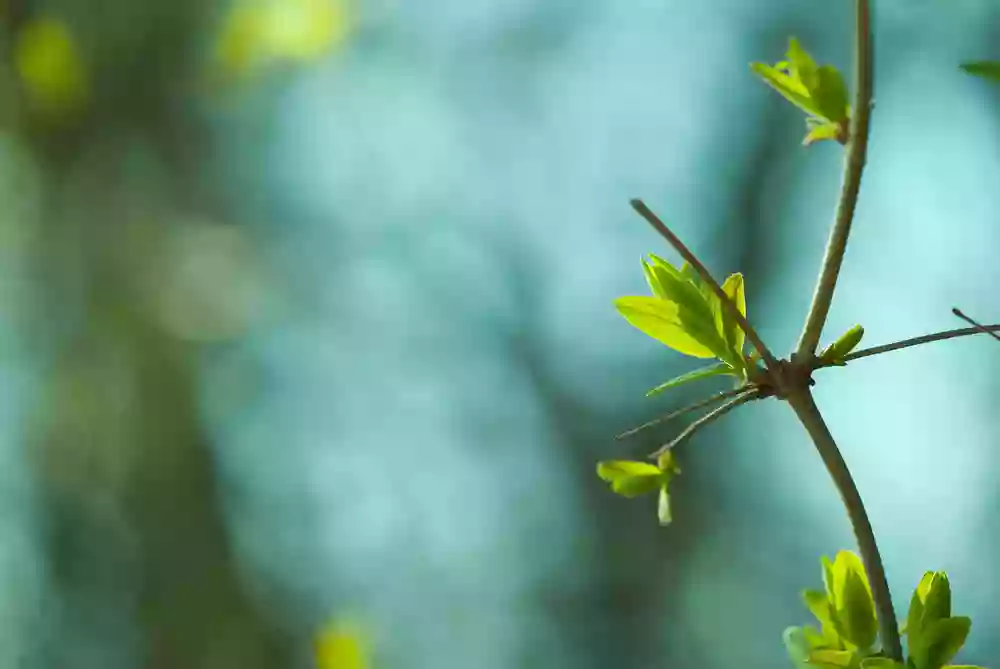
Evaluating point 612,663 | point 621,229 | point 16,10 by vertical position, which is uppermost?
point 16,10

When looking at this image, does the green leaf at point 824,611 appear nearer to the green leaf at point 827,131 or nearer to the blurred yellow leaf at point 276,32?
the green leaf at point 827,131

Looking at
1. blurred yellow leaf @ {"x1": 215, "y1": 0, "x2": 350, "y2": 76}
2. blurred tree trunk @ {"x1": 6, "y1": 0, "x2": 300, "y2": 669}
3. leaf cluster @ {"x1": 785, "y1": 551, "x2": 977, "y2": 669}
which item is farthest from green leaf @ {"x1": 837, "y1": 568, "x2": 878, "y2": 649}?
blurred yellow leaf @ {"x1": 215, "y1": 0, "x2": 350, "y2": 76}

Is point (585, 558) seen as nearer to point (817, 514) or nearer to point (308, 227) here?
point (817, 514)

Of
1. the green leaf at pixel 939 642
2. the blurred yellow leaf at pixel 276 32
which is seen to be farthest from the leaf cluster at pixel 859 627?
the blurred yellow leaf at pixel 276 32

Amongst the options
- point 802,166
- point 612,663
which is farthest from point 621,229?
point 612,663

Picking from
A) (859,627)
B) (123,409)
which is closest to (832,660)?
(859,627)

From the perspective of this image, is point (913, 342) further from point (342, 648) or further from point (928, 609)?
point (342, 648)

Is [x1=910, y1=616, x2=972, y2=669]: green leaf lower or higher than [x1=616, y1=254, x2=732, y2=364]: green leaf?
lower

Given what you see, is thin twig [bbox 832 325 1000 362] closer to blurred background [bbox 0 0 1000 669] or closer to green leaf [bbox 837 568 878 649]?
green leaf [bbox 837 568 878 649]
